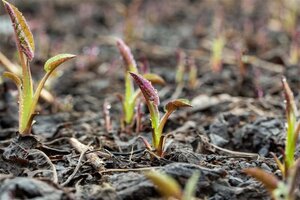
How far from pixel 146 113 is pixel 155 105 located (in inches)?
40.3

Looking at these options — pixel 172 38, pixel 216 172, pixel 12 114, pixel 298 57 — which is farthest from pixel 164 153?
pixel 172 38

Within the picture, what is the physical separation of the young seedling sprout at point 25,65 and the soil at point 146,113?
0.10 m

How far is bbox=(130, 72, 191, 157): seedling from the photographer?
191 cm

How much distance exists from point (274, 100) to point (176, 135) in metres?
0.93

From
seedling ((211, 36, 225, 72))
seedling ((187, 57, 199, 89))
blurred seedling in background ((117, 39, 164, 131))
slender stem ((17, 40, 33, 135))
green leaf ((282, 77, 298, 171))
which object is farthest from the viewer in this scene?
seedling ((211, 36, 225, 72))

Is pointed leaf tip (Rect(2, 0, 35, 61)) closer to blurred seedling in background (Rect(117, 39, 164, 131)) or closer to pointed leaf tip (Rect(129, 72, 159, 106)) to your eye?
pointed leaf tip (Rect(129, 72, 159, 106))

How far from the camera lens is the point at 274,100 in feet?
9.99

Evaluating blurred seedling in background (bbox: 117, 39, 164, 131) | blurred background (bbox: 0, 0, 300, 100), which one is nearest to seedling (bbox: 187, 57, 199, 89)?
blurred background (bbox: 0, 0, 300, 100)

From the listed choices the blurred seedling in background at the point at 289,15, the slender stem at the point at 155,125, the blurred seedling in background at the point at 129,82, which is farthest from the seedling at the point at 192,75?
the blurred seedling in background at the point at 289,15

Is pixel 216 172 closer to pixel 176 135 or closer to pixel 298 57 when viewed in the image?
pixel 176 135

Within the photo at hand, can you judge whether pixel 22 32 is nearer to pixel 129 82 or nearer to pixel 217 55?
pixel 129 82

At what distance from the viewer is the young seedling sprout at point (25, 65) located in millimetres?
1964

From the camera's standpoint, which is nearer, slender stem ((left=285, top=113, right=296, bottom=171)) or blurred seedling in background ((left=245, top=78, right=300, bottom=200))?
blurred seedling in background ((left=245, top=78, right=300, bottom=200))

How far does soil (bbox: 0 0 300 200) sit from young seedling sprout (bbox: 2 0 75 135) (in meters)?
0.10
